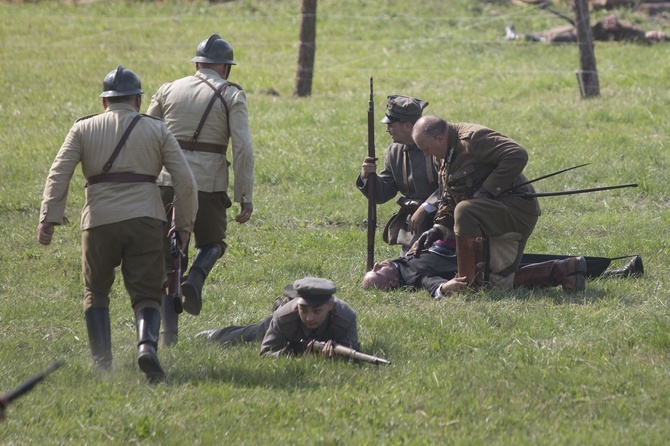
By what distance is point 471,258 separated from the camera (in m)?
8.24

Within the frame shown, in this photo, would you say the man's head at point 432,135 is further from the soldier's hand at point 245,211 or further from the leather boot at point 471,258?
the soldier's hand at point 245,211

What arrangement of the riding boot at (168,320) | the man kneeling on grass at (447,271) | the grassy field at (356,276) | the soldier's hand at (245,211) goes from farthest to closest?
1. the man kneeling on grass at (447,271)
2. the soldier's hand at (245,211)
3. the riding boot at (168,320)
4. the grassy field at (356,276)

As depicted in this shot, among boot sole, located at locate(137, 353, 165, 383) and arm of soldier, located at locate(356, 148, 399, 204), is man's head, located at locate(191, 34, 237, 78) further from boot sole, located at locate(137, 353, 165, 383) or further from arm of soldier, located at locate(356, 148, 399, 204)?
boot sole, located at locate(137, 353, 165, 383)

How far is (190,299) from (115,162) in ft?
4.24

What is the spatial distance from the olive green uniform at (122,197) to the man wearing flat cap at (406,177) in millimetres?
2423

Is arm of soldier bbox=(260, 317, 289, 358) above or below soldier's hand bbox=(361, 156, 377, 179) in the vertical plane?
below

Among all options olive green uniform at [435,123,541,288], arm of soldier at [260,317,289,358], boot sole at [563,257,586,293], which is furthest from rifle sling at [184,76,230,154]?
boot sole at [563,257,586,293]

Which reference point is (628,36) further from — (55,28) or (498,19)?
(55,28)

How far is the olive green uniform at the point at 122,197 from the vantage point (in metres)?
6.57

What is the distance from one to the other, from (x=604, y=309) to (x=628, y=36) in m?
16.2

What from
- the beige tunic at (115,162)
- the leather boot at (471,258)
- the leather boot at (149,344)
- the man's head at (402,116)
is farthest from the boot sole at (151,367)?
the man's head at (402,116)

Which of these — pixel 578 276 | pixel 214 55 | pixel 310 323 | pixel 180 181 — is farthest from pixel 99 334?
pixel 578 276

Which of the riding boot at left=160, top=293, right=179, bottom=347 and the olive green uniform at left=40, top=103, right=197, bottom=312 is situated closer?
the olive green uniform at left=40, top=103, right=197, bottom=312

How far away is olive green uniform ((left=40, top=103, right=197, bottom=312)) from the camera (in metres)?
6.57
